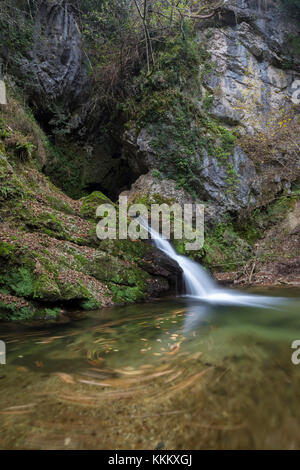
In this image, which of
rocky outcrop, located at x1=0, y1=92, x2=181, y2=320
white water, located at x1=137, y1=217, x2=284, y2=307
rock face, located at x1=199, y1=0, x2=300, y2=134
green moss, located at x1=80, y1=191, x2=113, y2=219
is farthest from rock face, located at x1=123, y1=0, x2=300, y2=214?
rocky outcrop, located at x1=0, y1=92, x2=181, y2=320

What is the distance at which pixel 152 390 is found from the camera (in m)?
1.60

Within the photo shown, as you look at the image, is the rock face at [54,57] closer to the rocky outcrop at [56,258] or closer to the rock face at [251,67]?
the rocky outcrop at [56,258]

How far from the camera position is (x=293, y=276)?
29.1 feet

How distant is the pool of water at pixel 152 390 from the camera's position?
1.18 meters

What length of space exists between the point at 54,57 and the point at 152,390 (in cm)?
1448

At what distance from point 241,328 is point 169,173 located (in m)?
10.1

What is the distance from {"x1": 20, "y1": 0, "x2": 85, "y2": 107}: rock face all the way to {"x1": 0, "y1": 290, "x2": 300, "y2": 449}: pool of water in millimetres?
12203

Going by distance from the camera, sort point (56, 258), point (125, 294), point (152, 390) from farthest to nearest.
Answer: point (125, 294) → point (56, 258) → point (152, 390)

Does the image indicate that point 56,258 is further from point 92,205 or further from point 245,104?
point 245,104

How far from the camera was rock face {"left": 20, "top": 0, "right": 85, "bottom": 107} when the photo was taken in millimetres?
10898

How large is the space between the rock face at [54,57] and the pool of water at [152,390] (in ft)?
40.0

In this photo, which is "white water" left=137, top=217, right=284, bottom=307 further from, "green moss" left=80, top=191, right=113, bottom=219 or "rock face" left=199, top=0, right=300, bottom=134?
"rock face" left=199, top=0, right=300, bottom=134

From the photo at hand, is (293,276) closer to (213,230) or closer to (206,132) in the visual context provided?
(213,230)

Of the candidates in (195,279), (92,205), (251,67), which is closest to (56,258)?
(92,205)
